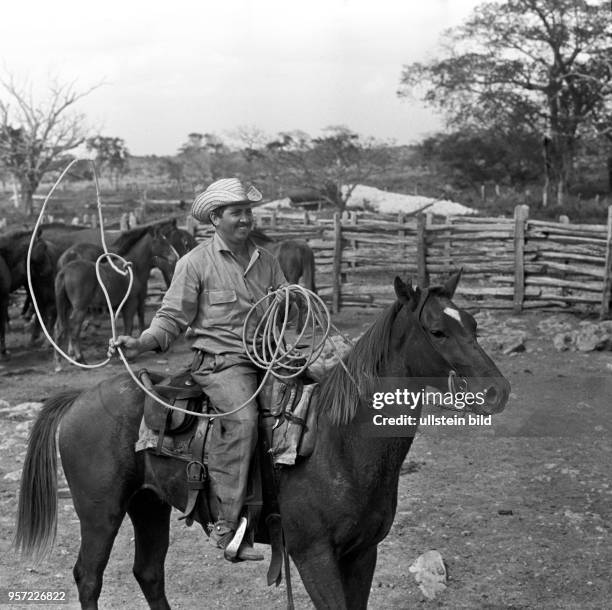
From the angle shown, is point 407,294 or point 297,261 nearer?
point 407,294

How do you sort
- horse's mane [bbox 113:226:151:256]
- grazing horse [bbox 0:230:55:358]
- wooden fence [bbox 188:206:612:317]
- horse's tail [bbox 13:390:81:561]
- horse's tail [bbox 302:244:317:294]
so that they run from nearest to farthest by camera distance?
horse's tail [bbox 13:390:81:561] < horse's mane [bbox 113:226:151:256] < grazing horse [bbox 0:230:55:358] < wooden fence [bbox 188:206:612:317] < horse's tail [bbox 302:244:317:294]

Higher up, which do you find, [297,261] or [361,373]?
[361,373]

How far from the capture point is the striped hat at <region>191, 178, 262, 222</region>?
3.62 meters

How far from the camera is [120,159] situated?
6094 cm

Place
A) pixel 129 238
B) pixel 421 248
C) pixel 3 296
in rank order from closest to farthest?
pixel 3 296 → pixel 129 238 → pixel 421 248

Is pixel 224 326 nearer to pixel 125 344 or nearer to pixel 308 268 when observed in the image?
pixel 125 344

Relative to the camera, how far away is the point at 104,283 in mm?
10906

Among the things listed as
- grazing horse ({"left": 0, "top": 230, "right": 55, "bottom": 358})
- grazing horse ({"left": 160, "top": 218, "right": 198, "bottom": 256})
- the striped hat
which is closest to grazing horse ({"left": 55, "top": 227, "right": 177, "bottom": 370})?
grazing horse ({"left": 160, "top": 218, "right": 198, "bottom": 256})

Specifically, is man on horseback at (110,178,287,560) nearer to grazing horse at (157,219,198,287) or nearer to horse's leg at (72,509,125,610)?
horse's leg at (72,509,125,610)

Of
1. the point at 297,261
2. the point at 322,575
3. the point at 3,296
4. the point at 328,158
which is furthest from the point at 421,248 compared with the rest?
the point at 328,158

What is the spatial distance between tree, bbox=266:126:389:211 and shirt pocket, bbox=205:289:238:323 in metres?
36.0

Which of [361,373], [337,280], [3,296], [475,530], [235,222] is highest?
[235,222]

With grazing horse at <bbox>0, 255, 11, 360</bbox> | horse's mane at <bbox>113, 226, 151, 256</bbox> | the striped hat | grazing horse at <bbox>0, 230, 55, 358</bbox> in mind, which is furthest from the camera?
grazing horse at <bbox>0, 230, 55, 358</bbox>

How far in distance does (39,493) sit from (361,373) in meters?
1.65
